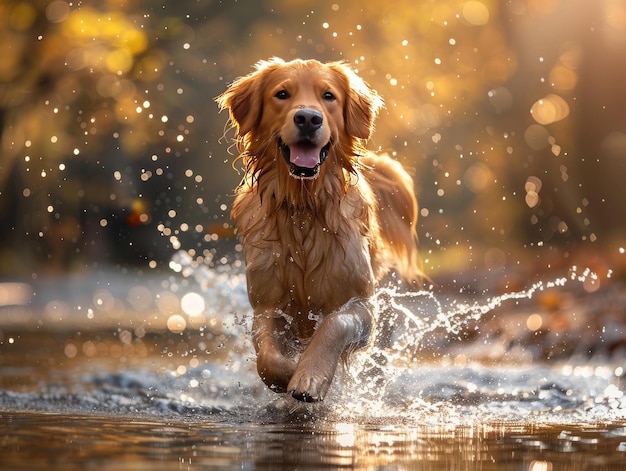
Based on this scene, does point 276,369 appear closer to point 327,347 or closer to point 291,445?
point 327,347

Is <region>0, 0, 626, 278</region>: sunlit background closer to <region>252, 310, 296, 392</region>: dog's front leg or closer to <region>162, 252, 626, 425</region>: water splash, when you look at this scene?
<region>162, 252, 626, 425</region>: water splash

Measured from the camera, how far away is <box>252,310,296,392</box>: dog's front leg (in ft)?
16.4

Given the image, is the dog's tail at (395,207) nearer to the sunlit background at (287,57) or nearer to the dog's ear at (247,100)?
the dog's ear at (247,100)

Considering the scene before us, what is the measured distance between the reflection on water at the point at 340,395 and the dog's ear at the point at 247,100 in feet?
4.02

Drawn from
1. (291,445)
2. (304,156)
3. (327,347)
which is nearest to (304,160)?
(304,156)

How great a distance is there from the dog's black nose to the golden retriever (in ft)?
0.34

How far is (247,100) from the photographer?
5.54m

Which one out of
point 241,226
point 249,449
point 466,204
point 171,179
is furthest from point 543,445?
point 466,204

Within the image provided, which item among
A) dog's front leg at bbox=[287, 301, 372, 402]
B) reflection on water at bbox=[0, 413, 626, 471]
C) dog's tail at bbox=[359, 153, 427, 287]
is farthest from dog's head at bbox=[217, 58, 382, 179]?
reflection on water at bbox=[0, 413, 626, 471]

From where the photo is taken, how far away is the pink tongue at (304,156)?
5.11 metres

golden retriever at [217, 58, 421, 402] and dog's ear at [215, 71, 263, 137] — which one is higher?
dog's ear at [215, 71, 263, 137]

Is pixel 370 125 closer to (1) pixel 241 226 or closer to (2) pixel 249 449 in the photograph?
(1) pixel 241 226

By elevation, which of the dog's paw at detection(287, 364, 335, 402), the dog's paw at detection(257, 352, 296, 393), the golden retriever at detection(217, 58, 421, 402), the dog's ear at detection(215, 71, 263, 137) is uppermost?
the dog's ear at detection(215, 71, 263, 137)

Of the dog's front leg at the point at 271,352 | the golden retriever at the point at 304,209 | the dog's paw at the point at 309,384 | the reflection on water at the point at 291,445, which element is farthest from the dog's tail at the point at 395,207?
the reflection on water at the point at 291,445
